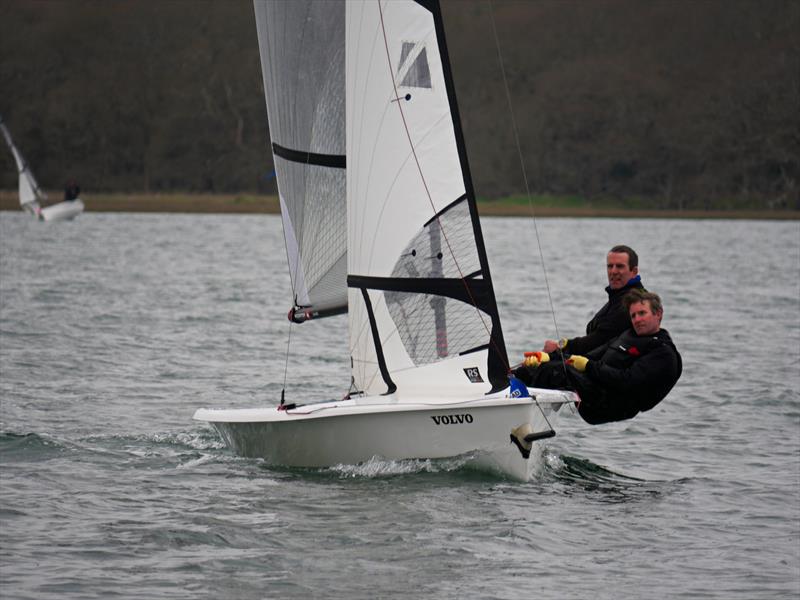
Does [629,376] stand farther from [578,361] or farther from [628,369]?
[578,361]

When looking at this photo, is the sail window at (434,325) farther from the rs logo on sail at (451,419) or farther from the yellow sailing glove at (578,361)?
the yellow sailing glove at (578,361)

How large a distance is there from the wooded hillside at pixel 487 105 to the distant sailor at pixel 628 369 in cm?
11429

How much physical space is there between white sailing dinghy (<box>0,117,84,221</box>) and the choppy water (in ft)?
175

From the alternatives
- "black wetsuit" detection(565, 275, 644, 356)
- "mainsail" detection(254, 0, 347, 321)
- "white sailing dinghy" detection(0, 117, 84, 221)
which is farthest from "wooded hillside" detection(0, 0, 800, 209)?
"black wetsuit" detection(565, 275, 644, 356)

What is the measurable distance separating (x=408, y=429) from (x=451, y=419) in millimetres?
400

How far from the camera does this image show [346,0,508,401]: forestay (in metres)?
11.1

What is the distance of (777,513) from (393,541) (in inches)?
137

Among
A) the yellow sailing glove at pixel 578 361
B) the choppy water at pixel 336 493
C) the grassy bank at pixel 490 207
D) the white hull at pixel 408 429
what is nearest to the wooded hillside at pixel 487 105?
the grassy bank at pixel 490 207

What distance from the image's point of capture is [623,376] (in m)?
10.7

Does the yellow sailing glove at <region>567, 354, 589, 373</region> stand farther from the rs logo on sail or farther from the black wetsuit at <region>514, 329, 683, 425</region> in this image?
the rs logo on sail

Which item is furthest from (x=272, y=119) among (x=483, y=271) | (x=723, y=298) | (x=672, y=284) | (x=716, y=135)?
(x=716, y=135)

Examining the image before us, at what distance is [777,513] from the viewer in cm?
1120

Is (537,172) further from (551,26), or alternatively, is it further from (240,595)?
(240,595)

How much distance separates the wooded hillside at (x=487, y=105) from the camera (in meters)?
133
